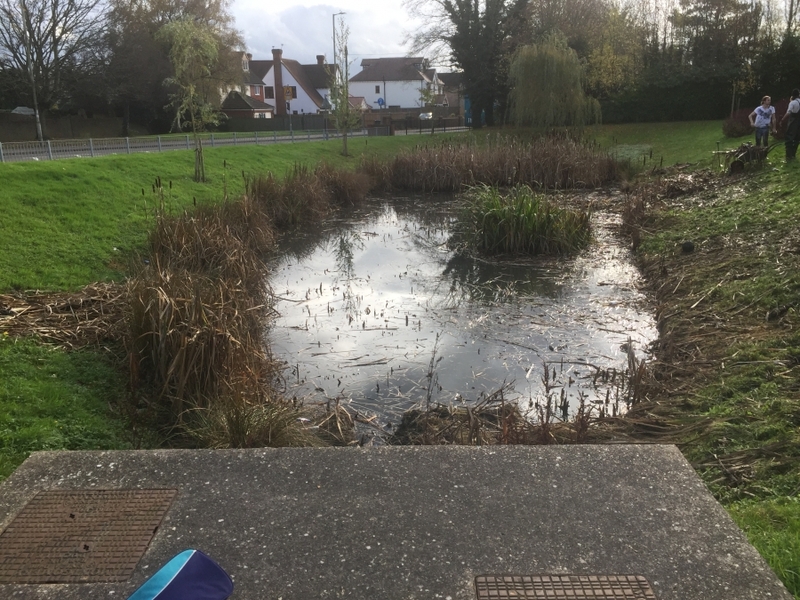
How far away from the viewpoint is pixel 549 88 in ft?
100

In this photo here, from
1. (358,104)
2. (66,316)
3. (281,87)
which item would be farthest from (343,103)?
(281,87)

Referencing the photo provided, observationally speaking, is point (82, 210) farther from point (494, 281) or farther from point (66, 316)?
point (494, 281)

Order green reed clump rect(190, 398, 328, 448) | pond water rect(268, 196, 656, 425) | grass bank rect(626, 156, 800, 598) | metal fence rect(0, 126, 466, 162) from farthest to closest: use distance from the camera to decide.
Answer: metal fence rect(0, 126, 466, 162) → pond water rect(268, 196, 656, 425) → green reed clump rect(190, 398, 328, 448) → grass bank rect(626, 156, 800, 598)

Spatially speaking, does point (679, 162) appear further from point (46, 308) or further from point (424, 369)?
point (46, 308)

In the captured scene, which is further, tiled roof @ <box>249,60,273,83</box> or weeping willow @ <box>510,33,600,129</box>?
tiled roof @ <box>249,60,273,83</box>

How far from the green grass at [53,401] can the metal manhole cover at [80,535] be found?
133cm

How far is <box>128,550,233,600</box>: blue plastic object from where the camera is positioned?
2.41 m

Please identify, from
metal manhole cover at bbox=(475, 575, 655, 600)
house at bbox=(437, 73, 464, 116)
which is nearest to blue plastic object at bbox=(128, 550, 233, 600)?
metal manhole cover at bbox=(475, 575, 655, 600)

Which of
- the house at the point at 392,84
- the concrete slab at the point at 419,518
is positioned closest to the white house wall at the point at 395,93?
the house at the point at 392,84

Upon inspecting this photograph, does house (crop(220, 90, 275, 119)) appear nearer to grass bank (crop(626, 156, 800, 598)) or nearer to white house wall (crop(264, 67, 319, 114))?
white house wall (crop(264, 67, 319, 114))

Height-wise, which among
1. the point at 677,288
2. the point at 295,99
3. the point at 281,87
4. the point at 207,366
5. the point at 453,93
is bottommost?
the point at 677,288

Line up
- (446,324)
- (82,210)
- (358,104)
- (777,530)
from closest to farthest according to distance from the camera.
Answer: (777,530) → (446,324) → (82,210) → (358,104)

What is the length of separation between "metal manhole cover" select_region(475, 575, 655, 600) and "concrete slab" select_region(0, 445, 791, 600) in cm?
4

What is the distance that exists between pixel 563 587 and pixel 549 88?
30138mm
